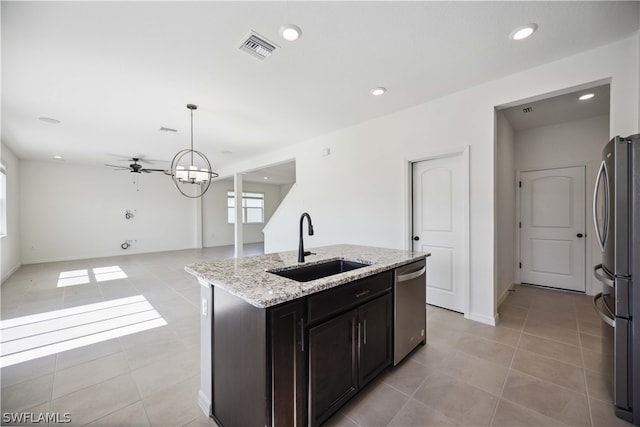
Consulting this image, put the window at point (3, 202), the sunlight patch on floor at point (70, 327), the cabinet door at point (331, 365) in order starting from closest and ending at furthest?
1. the cabinet door at point (331, 365)
2. the sunlight patch on floor at point (70, 327)
3. the window at point (3, 202)

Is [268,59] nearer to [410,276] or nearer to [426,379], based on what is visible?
[410,276]

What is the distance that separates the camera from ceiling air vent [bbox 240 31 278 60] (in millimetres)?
2154

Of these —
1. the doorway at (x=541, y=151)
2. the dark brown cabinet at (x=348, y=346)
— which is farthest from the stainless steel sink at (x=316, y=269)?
the doorway at (x=541, y=151)

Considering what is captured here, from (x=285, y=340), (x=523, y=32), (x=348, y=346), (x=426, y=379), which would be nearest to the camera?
(x=285, y=340)

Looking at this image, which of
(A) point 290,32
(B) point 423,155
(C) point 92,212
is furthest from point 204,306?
(C) point 92,212

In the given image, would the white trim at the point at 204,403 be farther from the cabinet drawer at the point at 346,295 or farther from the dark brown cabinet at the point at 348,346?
the cabinet drawer at the point at 346,295

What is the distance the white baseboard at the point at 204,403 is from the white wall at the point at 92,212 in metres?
8.58

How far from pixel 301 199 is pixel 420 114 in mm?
2812

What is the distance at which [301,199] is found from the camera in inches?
213

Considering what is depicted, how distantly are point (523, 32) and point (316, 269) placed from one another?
8.65 feet

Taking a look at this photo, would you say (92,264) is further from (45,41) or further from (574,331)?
(574,331)

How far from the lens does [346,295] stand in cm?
164

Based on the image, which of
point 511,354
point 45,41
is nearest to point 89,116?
point 45,41

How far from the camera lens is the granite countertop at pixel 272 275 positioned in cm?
127
